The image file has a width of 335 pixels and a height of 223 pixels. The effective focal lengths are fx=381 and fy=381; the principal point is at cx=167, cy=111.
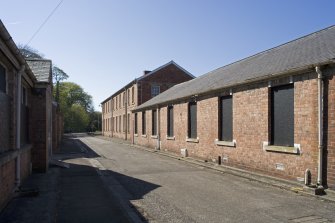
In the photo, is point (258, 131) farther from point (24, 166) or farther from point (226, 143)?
point (24, 166)

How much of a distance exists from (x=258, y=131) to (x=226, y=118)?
3134 mm

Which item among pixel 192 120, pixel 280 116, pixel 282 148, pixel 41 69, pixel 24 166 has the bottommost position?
pixel 24 166

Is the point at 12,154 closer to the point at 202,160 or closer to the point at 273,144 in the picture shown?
the point at 273,144

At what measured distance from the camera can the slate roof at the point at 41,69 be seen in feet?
48.3

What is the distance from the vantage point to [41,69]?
16.1 m

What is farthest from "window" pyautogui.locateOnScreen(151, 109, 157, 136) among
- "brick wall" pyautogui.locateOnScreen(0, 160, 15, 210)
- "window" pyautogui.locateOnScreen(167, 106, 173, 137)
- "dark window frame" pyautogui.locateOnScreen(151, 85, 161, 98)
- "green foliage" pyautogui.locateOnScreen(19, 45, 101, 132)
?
"green foliage" pyautogui.locateOnScreen(19, 45, 101, 132)

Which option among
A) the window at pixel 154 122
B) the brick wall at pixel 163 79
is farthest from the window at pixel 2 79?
the brick wall at pixel 163 79

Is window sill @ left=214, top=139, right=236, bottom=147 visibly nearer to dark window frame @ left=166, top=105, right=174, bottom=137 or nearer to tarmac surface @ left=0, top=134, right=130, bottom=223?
tarmac surface @ left=0, top=134, right=130, bottom=223

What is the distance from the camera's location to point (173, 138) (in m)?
24.7

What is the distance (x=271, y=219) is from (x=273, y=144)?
6250 millimetres

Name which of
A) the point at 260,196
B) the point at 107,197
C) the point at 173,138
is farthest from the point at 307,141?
the point at 173,138

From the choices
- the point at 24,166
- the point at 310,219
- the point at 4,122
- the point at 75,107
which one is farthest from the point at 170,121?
the point at 75,107

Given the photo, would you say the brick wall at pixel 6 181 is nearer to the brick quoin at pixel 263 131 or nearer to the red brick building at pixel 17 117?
the red brick building at pixel 17 117

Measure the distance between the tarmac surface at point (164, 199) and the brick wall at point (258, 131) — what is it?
681 mm
